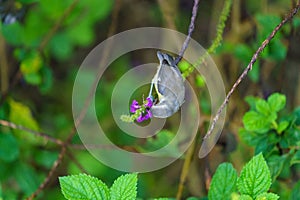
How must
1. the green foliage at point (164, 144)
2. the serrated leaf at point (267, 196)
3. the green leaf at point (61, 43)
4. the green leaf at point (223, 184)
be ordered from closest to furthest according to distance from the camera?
1. the serrated leaf at point (267, 196)
2. the green leaf at point (223, 184)
3. the green foliage at point (164, 144)
4. the green leaf at point (61, 43)

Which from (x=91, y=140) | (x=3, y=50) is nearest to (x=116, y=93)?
(x=91, y=140)

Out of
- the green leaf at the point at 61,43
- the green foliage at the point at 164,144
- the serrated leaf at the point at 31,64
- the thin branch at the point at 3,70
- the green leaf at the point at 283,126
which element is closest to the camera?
the green leaf at the point at 283,126

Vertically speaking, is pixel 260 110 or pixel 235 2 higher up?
pixel 235 2

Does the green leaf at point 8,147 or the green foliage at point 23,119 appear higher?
the green foliage at point 23,119

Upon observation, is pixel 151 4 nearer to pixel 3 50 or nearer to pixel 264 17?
pixel 3 50

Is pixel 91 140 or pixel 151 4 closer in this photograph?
pixel 91 140

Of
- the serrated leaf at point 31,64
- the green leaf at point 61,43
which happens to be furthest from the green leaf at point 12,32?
the green leaf at point 61,43

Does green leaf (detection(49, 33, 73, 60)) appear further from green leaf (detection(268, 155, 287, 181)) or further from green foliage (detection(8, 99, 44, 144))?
green leaf (detection(268, 155, 287, 181))

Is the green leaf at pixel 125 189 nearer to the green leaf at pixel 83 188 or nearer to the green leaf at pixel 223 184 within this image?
the green leaf at pixel 83 188
